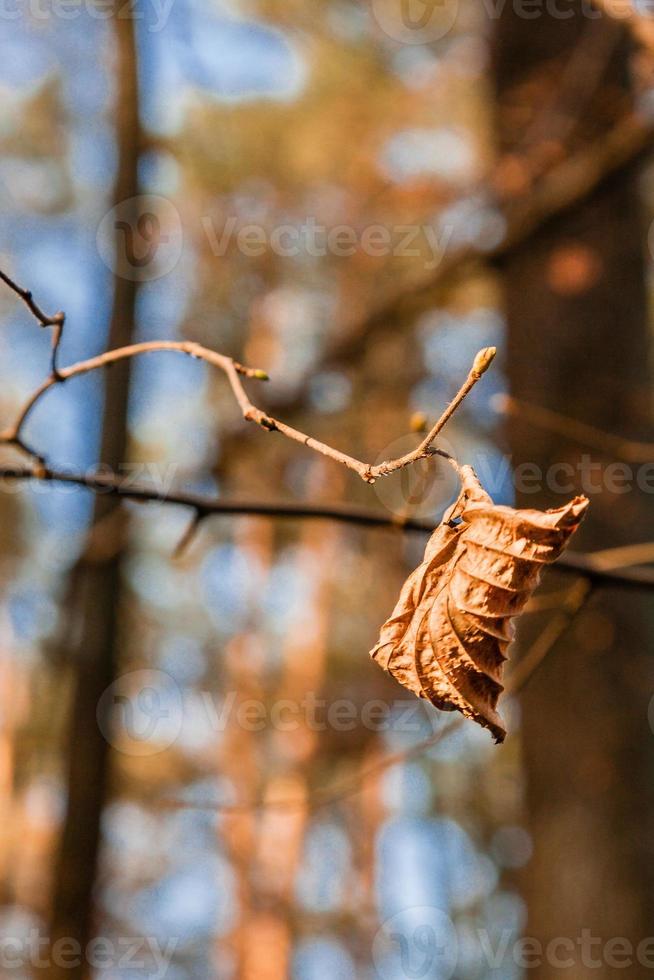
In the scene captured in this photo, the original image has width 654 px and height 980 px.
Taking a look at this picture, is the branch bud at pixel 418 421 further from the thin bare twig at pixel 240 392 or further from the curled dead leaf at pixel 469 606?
the curled dead leaf at pixel 469 606

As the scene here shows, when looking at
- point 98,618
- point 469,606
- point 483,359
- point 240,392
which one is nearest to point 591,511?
point 98,618

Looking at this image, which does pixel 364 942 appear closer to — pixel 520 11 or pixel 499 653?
pixel 520 11

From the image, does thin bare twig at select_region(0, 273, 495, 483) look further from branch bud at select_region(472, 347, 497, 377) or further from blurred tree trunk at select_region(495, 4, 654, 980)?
blurred tree trunk at select_region(495, 4, 654, 980)

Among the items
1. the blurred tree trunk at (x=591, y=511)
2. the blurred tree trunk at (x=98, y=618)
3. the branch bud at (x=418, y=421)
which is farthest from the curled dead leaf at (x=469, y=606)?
the blurred tree trunk at (x=98, y=618)

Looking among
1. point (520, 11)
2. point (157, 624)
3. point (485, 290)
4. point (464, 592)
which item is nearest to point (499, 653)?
point (464, 592)

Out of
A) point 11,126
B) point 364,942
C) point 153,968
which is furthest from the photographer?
point 364,942

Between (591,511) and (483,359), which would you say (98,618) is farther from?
(483,359)
